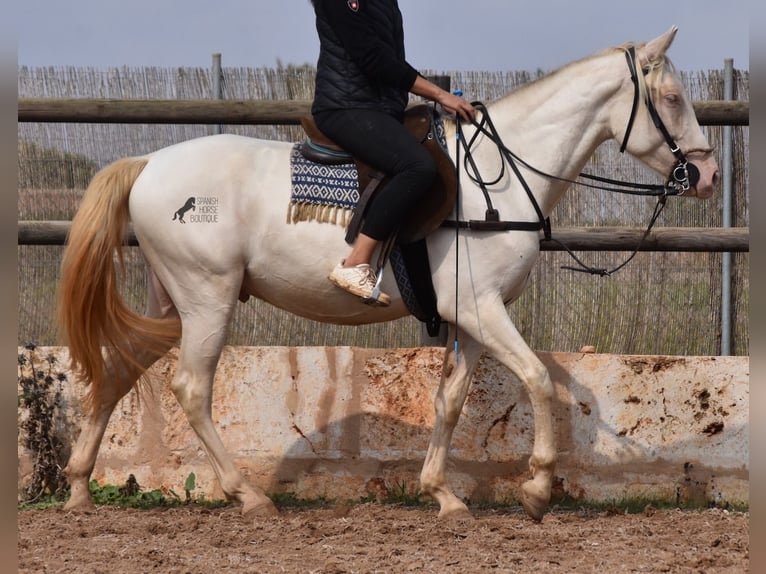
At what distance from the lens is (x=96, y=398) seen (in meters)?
5.98

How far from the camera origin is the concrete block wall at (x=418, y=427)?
6.30 m

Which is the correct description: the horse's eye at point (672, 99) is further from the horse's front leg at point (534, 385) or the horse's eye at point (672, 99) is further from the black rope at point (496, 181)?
the horse's front leg at point (534, 385)

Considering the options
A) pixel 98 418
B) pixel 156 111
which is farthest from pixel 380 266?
pixel 156 111

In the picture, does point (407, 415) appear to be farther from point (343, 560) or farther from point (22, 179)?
point (22, 179)

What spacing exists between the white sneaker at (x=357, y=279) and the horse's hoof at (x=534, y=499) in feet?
4.18

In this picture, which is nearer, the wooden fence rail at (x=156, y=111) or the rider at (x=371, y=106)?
the rider at (x=371, y=106)

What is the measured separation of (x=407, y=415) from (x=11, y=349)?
14.7ft

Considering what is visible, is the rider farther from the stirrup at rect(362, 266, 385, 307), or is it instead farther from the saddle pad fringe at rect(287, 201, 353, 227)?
the saddle pad fringe at rect(287, 201, 353, 227)

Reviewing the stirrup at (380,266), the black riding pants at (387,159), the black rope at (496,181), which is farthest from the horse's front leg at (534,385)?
the black riding pants at (387,159)

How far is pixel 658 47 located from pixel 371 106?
63.4 inches

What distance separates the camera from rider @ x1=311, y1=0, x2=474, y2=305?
5.28 m

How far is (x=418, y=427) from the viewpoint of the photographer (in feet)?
20.9

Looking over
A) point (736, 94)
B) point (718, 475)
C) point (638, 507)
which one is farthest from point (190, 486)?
point (736, 94)

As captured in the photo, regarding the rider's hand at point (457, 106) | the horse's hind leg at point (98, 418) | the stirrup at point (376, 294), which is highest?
the rider's hand at point (457, 106)
